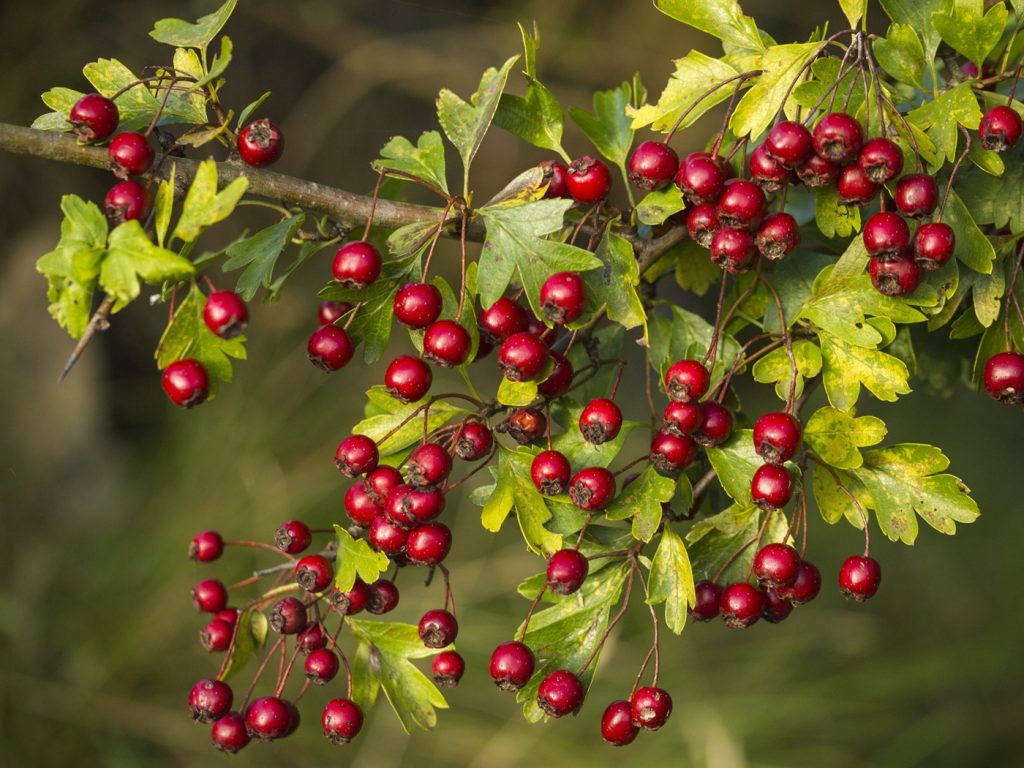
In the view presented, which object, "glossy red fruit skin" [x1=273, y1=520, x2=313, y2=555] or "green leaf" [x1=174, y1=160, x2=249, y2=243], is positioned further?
"glossy red fruit skin" [x1=273, y1=520, x2=313, y2=555]

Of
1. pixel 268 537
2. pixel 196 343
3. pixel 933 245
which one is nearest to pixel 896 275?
pixel 933 245

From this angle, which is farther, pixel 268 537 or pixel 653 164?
pixel 268 537

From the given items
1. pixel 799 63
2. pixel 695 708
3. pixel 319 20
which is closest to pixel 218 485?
pixel 695 708

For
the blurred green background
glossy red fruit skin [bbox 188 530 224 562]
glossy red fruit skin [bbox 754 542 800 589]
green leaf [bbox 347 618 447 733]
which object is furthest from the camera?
the blurred green background

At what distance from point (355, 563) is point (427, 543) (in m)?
0.06

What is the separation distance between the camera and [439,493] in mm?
654

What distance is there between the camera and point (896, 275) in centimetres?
63

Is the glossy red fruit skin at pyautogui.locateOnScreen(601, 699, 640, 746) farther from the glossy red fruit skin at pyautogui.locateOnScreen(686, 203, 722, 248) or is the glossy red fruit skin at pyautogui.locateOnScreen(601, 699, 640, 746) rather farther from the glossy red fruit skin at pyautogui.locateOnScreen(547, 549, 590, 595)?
the glossy red fruit skin at pyautogui.locateOnScreen(686, 203, 722, 248)

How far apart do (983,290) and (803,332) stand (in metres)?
0.12

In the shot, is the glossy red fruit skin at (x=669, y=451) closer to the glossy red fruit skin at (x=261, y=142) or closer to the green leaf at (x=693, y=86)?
the green leaf at (x=693, y=86)

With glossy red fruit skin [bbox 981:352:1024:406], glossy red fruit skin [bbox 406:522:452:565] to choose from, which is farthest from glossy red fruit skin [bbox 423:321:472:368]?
glossy red fruit skin [bbox 981:352:1024:406]

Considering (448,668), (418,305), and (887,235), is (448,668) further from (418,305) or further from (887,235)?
(887,235)

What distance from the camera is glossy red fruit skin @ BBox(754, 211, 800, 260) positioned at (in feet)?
2.14

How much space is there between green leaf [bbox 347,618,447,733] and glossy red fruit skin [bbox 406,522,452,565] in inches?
4.4
